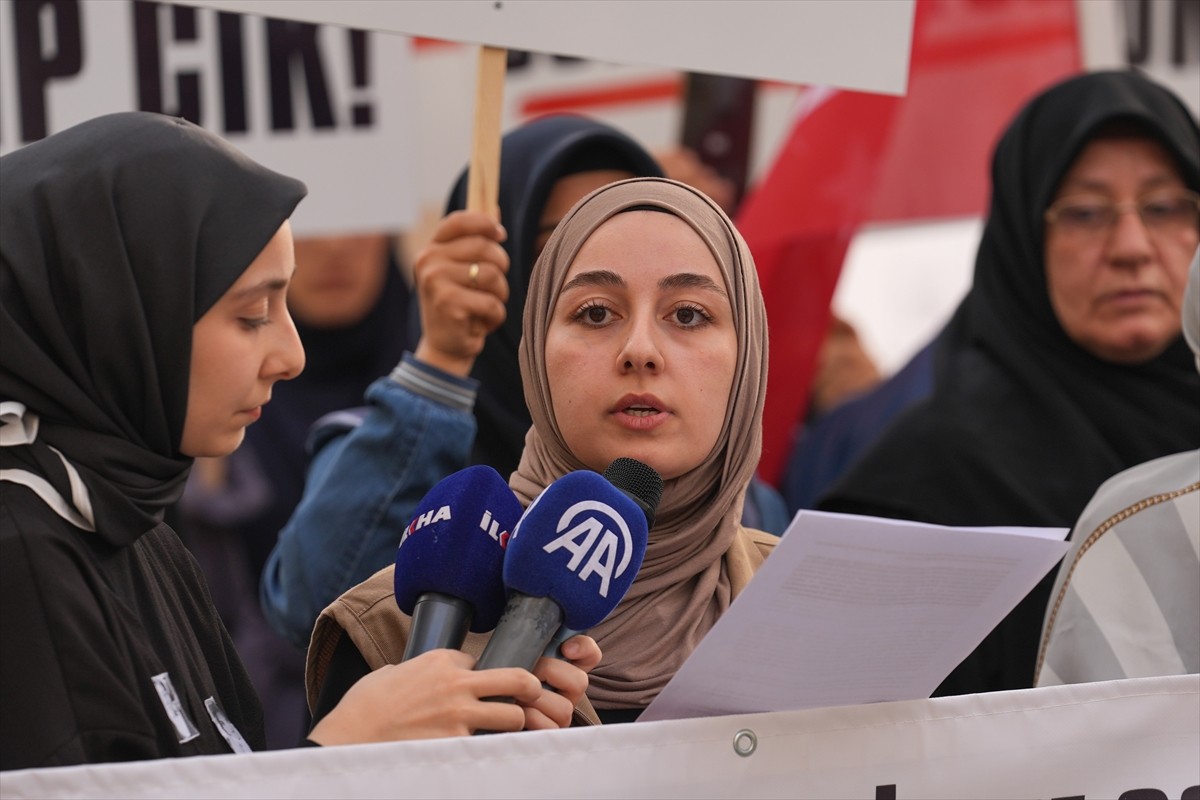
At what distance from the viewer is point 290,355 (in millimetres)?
1850

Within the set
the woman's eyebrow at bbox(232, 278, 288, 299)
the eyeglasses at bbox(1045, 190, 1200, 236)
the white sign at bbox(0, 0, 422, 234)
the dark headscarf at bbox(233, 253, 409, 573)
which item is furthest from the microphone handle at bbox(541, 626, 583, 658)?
the dark headscarf at bbox(233, 253, 409, 573)

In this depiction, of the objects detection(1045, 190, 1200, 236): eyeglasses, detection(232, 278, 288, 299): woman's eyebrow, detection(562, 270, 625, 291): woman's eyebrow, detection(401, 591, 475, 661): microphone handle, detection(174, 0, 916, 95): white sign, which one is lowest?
detection(401, 591, 475, 661): microphone handle

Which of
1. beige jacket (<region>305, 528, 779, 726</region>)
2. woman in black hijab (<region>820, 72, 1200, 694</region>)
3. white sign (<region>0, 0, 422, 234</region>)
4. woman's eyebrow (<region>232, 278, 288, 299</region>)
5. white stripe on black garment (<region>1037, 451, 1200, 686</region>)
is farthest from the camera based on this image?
woman in black hijab (<region>820, 72, 1200, 694</region>)

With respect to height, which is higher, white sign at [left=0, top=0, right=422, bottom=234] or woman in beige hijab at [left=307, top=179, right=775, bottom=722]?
white sign at [left=0, top=0, right=422, bottom=234]

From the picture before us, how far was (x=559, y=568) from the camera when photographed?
1.60 metres

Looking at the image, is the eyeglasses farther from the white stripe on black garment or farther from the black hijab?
the white stripe on black garment

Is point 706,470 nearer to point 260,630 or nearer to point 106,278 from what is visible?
point 106,278

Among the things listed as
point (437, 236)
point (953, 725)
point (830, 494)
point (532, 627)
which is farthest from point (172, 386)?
point (830, 494)

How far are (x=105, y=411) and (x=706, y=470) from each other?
79 centimetres

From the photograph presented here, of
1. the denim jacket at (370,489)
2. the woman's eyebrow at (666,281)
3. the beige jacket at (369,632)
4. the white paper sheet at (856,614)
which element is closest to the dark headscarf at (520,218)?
the denim jacket at (370,489)

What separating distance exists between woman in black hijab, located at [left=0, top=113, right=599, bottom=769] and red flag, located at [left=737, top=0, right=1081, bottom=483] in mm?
2670

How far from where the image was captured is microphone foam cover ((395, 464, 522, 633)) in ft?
5.35

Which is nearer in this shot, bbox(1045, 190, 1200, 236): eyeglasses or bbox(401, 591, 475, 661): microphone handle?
bbox(401, 591, 475, 661): microphone handle

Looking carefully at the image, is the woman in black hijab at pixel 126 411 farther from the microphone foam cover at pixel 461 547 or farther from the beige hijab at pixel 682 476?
the beige hijab at pixel 682 476
